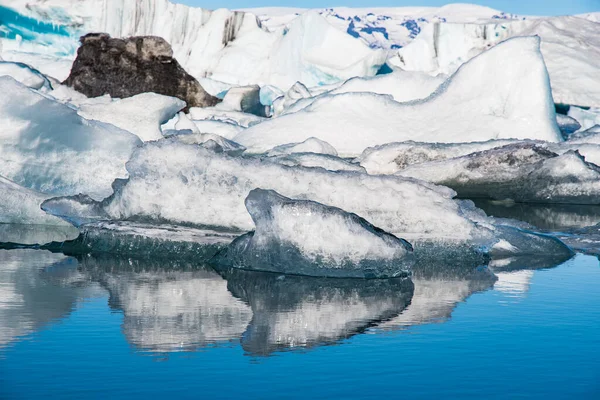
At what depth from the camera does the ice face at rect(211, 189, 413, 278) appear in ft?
12.0

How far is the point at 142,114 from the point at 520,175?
12.5ft

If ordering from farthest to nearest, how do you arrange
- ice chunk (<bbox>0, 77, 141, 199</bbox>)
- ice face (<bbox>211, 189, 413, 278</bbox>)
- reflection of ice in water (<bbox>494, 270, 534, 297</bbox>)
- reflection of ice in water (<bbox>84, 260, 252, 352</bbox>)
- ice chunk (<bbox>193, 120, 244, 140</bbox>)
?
1. ice chunk (<bbox>193, 120, 244, 140</bbox>)
2. ice chunk (<bbox>0, 77, 141, 199</bbox>)
3. ice face (<bbox>211, 189, 413, 278</bbox>)
4. reflection of ice in water (<bbox>494, 270, 534, 297</bbox>)
5. reflection of ice in water (<bbox>84, 260, 252, 352</bbox>)

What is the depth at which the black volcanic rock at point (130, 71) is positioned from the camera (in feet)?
58.6

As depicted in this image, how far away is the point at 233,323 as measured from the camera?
274 cm

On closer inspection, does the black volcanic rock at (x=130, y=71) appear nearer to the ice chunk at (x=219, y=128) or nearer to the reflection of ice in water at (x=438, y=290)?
the ice chunk at (x=219, y=128)

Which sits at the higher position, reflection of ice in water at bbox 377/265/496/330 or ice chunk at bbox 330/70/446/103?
ice chunk at bbox 330/70/446/103

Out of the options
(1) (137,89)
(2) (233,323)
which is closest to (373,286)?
(2) (233,323)

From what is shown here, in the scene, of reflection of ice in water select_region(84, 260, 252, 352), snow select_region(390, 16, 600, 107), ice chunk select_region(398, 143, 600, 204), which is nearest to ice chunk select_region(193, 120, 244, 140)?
ice chunk select_region(398, 143, 600, 204)

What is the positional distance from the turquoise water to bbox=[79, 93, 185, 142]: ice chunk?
4954mm

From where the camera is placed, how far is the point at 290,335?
8.50 ft

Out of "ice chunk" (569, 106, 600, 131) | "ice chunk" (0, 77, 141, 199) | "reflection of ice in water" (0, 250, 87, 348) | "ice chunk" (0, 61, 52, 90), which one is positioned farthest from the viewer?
"ice chunk" (569, 106, 600, 131)

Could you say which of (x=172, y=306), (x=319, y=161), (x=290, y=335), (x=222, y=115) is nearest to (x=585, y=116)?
(x=222, y=115)

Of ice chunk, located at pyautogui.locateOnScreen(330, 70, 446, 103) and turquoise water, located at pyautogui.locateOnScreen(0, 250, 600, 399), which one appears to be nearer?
turquoise water, located at pyautogui.locateOnScreen(0, 250, 600, 399)

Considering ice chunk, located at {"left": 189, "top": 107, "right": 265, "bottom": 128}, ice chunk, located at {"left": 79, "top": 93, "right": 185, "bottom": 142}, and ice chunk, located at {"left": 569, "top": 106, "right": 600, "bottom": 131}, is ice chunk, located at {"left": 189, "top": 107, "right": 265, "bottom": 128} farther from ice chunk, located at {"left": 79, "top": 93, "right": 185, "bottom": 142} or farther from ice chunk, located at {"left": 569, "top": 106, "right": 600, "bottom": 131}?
ice chunk, located at {"left": 79, "top": 93, "right": 185, "bottom": 142}
